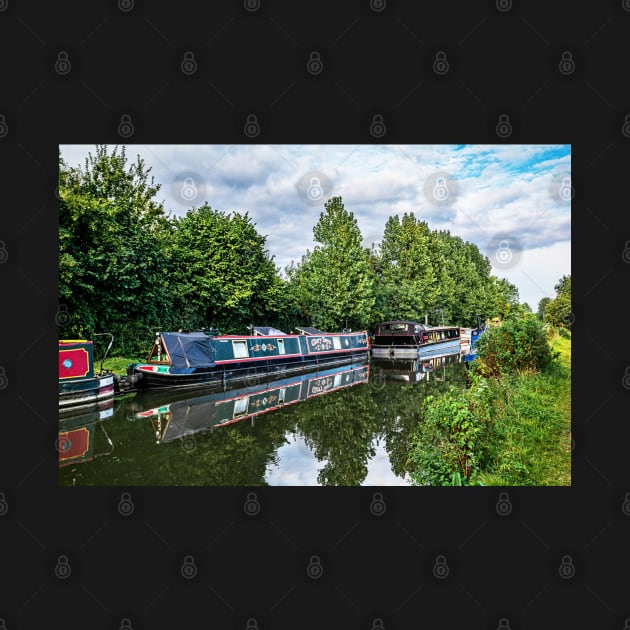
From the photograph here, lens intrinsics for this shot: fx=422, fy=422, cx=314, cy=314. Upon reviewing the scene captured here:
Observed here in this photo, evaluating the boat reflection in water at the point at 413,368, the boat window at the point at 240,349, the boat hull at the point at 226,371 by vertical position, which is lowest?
the boat reflection in water at the point at 413,368

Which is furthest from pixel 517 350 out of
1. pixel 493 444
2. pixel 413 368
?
pixel 413 368

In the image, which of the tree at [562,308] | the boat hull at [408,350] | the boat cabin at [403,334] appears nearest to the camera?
the tree at [562,308]

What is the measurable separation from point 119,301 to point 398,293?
68.5 ft

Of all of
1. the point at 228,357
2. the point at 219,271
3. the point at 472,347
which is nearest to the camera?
the point at 228,357

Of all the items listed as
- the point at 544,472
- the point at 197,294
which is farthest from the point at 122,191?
the point at 544,472

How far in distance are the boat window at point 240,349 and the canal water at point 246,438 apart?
91.8 inches

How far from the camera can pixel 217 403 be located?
11891mm

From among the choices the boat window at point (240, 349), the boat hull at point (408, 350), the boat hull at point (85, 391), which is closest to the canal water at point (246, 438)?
the boat hull at point (85, 391)

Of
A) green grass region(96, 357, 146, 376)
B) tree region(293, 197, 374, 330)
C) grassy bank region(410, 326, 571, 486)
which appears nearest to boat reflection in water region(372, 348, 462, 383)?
tree region(293, 197, 374, 330)

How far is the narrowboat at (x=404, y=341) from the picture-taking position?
24.7 m

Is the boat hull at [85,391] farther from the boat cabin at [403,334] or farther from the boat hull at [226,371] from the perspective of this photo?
the boat cabin at [403,334]

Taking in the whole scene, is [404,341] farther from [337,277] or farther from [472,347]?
[337,277]

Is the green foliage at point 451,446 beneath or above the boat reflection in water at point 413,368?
above

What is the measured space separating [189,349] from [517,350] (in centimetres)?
1003
